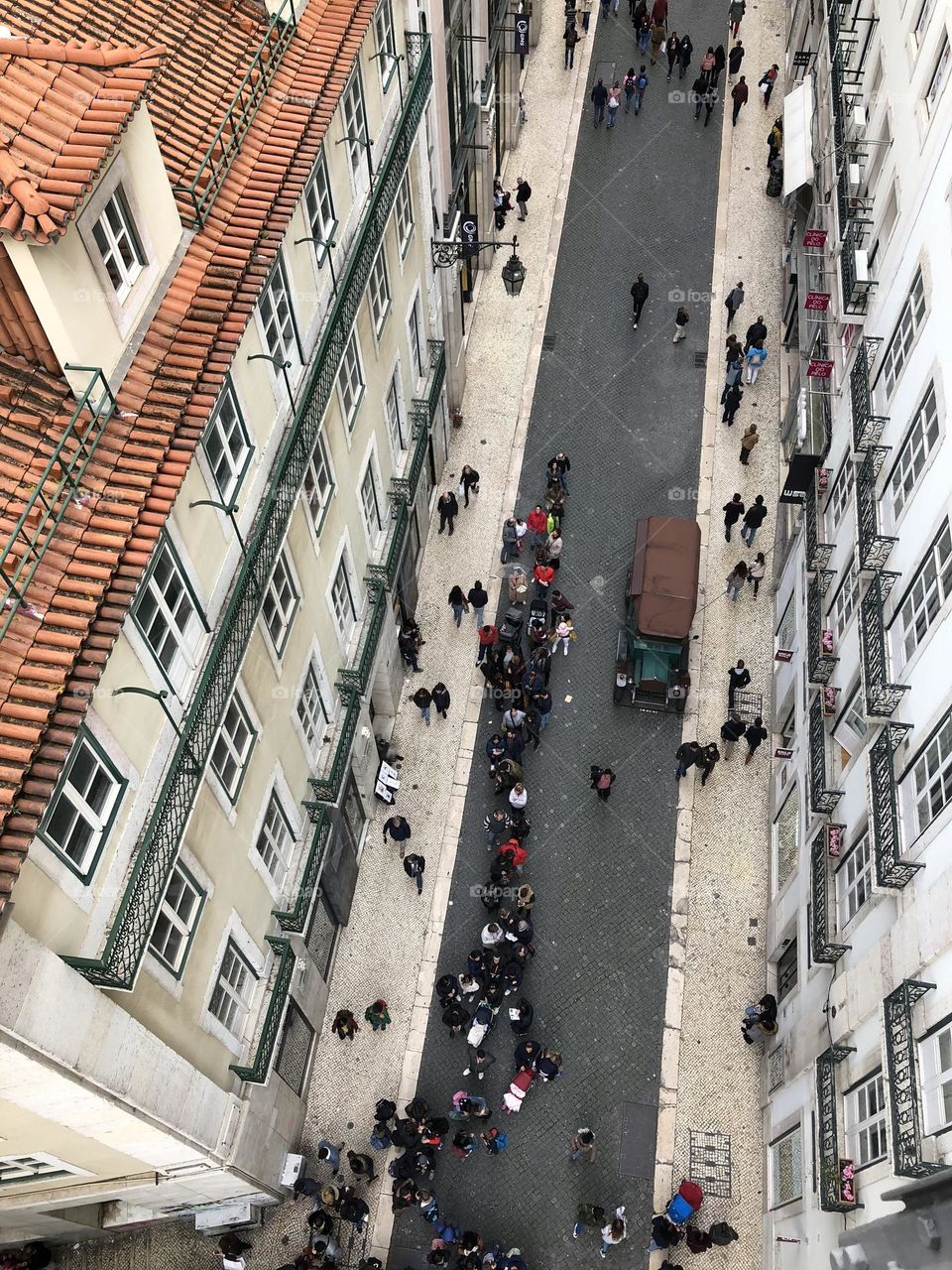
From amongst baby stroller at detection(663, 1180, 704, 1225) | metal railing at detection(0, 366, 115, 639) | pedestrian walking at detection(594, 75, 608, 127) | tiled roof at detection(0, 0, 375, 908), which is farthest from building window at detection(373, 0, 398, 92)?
baby stroller at detection(663, 1180, 704, 1225)

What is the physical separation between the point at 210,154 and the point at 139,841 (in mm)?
8431

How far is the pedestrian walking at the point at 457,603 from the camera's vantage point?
83.7 ft

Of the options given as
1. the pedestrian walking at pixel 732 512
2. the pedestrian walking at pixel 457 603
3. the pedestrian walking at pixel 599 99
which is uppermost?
the pedestrian walking at pixel 599 99

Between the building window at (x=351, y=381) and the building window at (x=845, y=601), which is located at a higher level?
the building window at (x=351, y=381)

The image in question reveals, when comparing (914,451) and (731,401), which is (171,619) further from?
(731,401)

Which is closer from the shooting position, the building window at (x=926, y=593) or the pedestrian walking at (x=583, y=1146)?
the building window at (x=926, y=593)

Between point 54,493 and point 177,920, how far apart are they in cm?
614

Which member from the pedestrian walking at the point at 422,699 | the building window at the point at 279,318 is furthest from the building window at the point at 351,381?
the pedestrian walking at the point at 422,699

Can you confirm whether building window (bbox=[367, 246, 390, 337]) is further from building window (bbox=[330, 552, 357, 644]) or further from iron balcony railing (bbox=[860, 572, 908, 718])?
iron balcony railing (bbox=[860, 572, 908, 718])

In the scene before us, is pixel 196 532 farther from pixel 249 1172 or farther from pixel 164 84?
pixel 249 1172

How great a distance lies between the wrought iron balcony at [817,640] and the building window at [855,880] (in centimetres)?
398

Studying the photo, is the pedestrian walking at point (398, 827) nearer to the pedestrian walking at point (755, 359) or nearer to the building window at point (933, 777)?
the building window at point (933, 777)


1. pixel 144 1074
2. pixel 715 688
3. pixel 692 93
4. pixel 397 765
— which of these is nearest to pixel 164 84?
pixel 144 1074

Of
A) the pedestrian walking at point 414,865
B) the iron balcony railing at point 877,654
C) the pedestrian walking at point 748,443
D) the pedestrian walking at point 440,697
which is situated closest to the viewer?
the iron balcony railing at point 877,654
